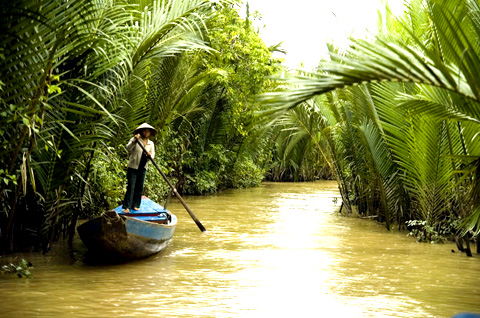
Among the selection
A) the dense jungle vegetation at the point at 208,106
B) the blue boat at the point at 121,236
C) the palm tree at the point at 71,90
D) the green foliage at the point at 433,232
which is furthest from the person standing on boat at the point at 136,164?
the green foliage at the point at 433,232

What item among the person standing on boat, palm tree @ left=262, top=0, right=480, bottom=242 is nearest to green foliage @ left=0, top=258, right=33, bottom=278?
the person standing on boat

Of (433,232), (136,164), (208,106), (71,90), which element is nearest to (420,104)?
(71,90)

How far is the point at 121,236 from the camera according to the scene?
751 centimetres

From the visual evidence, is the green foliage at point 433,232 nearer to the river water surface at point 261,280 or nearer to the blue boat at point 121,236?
the river water surface at point 261,280

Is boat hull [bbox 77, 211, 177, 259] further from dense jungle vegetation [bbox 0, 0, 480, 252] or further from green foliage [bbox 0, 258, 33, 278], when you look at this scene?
green foliage [bbox 0, 258, 33, 278]

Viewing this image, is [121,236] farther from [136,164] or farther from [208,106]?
[208,106]

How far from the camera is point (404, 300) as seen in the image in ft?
21.1

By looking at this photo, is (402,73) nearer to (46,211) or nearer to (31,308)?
(31,308)

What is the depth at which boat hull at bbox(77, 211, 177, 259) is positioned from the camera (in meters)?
7.36

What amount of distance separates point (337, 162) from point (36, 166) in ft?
26.0

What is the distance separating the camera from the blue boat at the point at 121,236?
7363mm

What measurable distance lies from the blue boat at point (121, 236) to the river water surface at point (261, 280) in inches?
6.9

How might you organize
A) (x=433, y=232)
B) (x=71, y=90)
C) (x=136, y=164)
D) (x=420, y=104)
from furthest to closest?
(x=433, y=232)
(x=136, y=164)
(x=71, y=90)
(x=420, y=104)

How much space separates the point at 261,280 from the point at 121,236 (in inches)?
65.7
